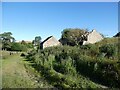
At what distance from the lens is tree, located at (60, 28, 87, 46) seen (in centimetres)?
4650

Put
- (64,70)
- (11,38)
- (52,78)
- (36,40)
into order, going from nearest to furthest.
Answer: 1. (52,78)
2. (64,70)
3. (11,38)
4. (36,40)

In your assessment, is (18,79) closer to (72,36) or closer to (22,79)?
(22,79)

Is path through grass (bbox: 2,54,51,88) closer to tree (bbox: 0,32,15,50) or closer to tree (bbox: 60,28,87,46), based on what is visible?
tree (bbox: 60,28,87,46)

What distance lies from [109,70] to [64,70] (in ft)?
10.00

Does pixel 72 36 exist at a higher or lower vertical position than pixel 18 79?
higher

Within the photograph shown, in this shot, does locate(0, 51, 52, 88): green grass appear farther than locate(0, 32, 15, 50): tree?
No

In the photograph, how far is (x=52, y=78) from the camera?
12297 mm

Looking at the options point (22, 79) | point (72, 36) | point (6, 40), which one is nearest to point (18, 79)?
point (22, 79)

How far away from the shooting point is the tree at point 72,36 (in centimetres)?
4650

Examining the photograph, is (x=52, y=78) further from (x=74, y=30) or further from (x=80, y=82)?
(x=74, y=30)

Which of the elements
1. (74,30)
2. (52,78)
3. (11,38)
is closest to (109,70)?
(52,78)

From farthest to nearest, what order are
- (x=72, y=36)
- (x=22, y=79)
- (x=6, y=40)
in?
(x=6, y=40) → (x=72, y=36) → (x=22, y=79)

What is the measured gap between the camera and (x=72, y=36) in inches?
1882

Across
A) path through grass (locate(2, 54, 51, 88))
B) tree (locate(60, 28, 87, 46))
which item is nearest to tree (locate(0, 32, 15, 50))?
tree (locate(60, 28, 87, 46))
